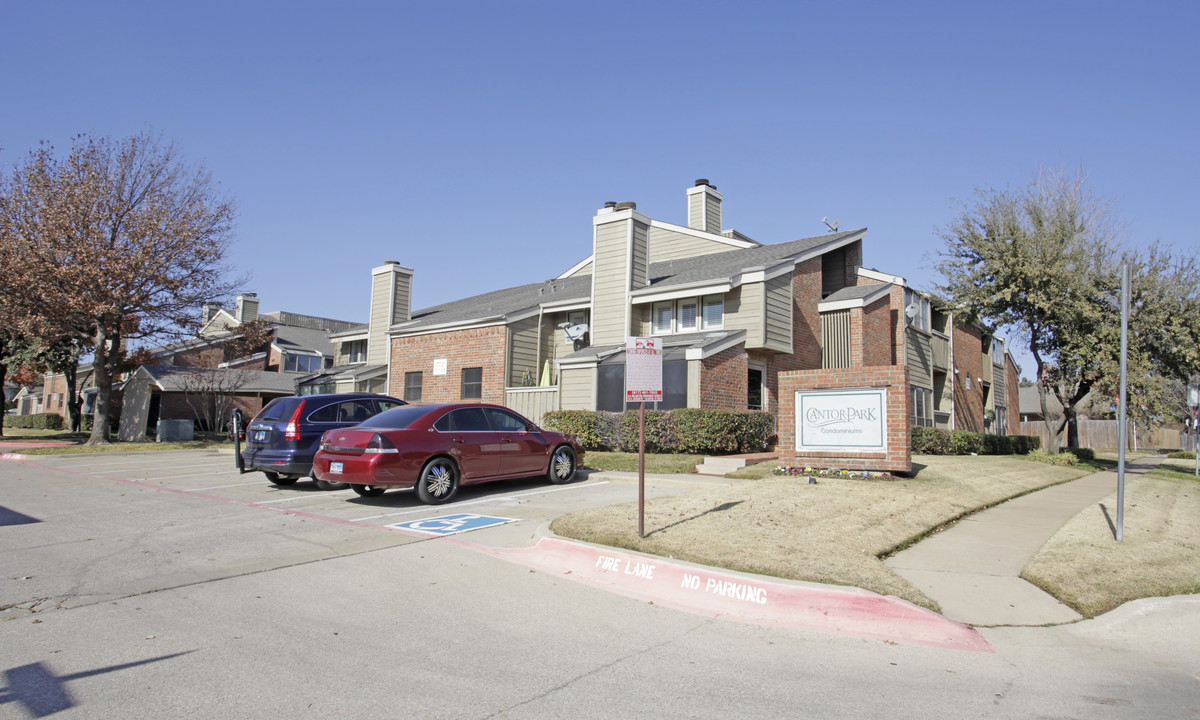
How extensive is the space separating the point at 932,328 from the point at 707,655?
2535cm

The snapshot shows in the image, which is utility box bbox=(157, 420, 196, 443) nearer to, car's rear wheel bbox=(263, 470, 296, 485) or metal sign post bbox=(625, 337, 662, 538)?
car's rear wheel bbox=(263, 470, 296, 485)

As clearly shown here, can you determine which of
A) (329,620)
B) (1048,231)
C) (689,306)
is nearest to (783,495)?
(329,620)

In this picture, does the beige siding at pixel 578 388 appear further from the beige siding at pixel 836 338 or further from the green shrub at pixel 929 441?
the green shrub at pixel 929 441

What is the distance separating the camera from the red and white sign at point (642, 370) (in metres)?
7.81

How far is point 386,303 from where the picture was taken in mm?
27812

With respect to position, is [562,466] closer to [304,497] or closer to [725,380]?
[304,497]

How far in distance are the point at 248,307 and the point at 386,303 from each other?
2654cm

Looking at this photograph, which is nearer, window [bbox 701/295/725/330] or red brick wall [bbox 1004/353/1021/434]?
window [bbox 701/295/725/330]

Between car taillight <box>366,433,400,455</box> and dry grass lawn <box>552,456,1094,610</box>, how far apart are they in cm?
282

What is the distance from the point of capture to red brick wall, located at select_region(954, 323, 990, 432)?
27844 millimetres

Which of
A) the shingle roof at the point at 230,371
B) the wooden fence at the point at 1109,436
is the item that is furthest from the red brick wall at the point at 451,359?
the wooden fence at the point at 1109,436

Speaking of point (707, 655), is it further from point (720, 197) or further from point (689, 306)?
point (720, 197)

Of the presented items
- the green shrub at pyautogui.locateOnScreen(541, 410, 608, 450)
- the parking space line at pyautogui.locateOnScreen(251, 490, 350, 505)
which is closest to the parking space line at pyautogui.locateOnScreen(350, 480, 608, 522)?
the parking space line at pyautogui.locateOnScreen(251, 490, 350, 505)

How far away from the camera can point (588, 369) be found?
62.8ft
